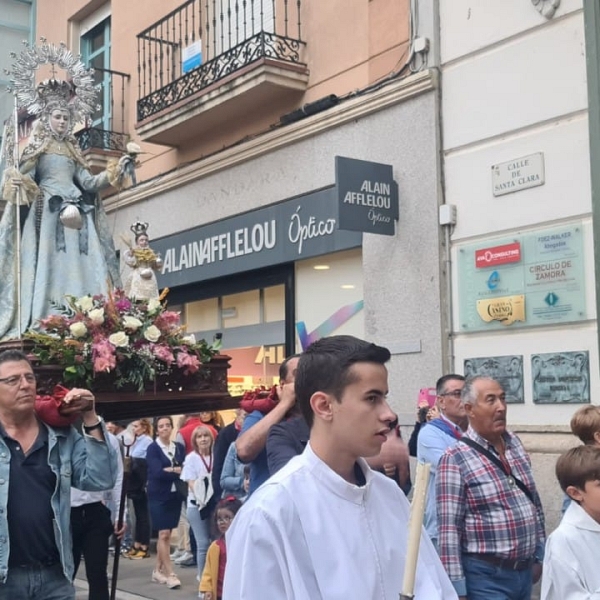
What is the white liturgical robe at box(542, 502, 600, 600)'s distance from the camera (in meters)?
3.40

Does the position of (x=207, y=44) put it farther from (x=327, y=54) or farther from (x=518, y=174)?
(x=518, y=174)

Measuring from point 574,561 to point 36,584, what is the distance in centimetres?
225

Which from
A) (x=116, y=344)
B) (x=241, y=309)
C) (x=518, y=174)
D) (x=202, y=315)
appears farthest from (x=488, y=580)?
(x=202, y=315)

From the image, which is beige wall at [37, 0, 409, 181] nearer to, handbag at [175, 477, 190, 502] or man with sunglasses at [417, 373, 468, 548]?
handbag at [175, 477, 190, 502]

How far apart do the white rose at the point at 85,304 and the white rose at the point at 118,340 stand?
374mm

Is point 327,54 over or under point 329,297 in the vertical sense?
over

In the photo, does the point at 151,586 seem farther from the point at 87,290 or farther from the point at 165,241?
the point at 165,241

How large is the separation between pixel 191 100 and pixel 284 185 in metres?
1.84

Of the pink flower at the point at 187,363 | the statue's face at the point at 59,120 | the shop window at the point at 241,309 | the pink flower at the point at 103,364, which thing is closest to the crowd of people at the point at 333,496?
the pink flower at the point at 103,364

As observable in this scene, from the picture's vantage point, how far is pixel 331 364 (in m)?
2.41

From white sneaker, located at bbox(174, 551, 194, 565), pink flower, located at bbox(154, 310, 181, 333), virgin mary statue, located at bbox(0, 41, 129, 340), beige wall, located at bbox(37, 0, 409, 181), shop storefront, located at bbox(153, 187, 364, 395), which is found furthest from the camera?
white sneaker, located at bbox(174, 551, 194, 565)

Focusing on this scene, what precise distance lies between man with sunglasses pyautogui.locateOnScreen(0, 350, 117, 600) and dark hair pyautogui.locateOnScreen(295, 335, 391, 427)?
1.90m

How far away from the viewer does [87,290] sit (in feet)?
20.8

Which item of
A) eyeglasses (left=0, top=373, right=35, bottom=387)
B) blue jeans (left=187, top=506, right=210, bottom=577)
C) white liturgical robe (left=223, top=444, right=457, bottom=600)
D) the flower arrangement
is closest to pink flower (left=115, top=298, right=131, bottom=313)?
the flower arrangement
